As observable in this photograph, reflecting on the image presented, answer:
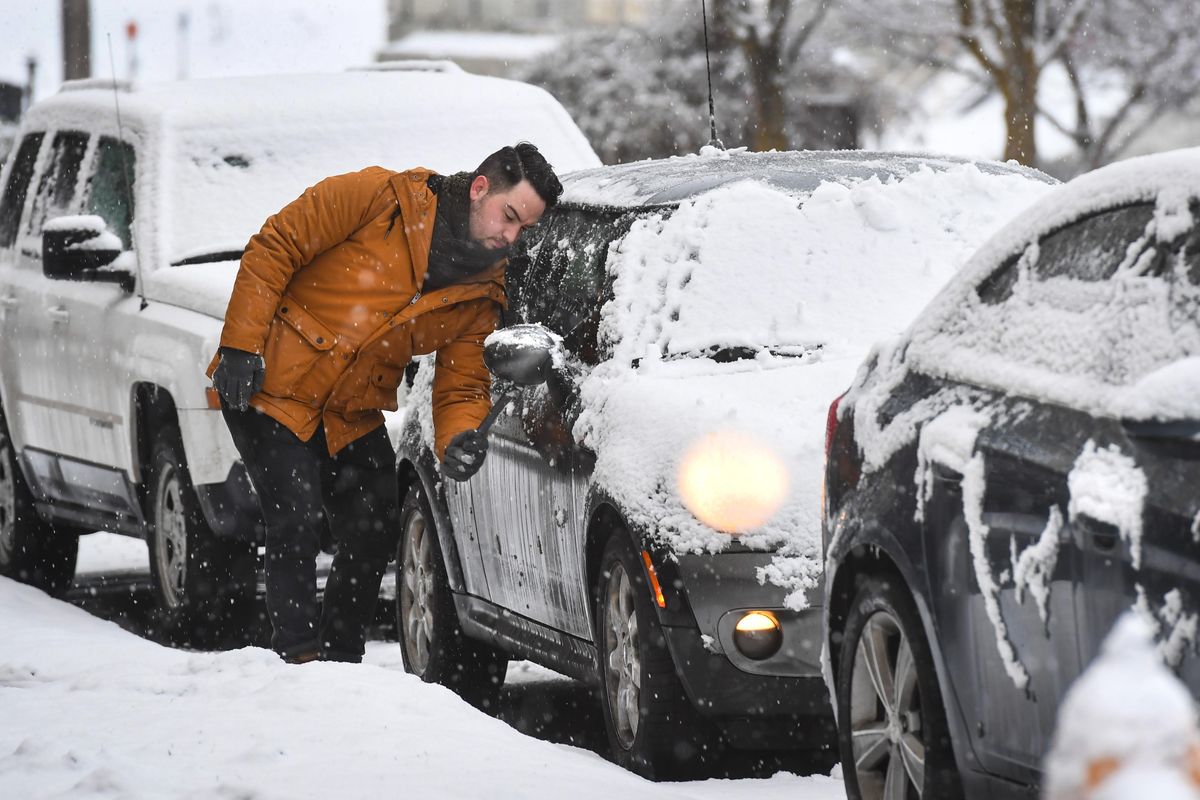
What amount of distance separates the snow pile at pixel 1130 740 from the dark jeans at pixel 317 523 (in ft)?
16.3

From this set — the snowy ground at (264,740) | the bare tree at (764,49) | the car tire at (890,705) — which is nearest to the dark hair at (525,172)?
the snowy ground at (264,740)

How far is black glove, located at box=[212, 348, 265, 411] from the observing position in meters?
6.74

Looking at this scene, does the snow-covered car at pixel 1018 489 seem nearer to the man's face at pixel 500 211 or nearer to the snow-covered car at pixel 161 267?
the man's face at pixel 500 211

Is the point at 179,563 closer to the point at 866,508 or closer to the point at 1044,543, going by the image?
the point at 866,508

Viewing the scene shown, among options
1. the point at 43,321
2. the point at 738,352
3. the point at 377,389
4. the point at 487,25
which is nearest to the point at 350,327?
the point at 377,389

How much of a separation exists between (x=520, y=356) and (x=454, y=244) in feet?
1.42

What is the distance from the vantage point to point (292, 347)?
6.93m

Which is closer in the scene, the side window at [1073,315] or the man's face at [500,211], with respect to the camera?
the side window at [1073,315]

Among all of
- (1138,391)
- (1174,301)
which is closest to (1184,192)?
(1174,301)

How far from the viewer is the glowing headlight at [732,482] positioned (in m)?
5.77

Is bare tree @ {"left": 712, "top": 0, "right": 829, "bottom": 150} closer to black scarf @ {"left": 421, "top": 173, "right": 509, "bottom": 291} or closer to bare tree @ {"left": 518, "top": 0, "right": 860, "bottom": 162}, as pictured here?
bare tree @ {"left": 518, "top": 0, "right": 860, "bottom": 162}

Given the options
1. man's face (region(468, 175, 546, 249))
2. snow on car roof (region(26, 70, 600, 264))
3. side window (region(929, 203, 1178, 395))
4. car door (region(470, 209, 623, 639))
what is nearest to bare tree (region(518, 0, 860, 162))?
snow on car roof (region(26, 70, 600, 264))

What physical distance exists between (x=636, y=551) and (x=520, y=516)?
1146 mm

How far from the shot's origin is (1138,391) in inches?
139
